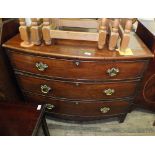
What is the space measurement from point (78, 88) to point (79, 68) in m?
0.18

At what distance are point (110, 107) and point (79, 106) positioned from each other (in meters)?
0.26

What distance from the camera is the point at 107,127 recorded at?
1.59m

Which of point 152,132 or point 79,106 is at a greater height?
point 79,106

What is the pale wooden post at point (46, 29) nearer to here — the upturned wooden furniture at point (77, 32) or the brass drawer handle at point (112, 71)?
the upturned wooden furniture at point (77, 32)

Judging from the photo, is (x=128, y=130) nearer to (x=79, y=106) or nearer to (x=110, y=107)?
(x=110, y=107)

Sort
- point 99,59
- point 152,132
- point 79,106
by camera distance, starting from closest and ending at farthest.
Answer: point 99,59 < point 79,106 < point 152,132

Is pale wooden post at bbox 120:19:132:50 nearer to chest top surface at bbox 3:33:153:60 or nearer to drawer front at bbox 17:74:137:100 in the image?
chest top surface at bbox 3:33:153:60

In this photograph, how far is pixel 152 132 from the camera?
1557 millimetres

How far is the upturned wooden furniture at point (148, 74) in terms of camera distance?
1.19 metres

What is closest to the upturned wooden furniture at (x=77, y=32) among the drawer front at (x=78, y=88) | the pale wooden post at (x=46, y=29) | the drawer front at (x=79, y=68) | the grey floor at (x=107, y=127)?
the pale wooden post at (x=46, y=29)
